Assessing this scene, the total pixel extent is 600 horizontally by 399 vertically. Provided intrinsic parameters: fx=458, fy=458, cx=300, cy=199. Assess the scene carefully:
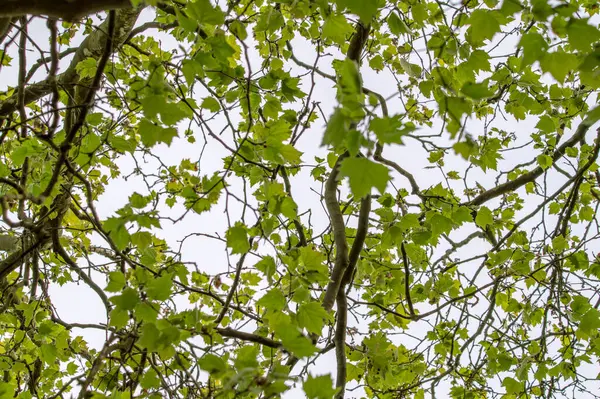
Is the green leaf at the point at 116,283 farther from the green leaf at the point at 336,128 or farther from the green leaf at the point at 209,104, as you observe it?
the green leaf at the point at 336,128

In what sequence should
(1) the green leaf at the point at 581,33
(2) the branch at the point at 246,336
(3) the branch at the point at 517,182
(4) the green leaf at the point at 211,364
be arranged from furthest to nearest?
(3) the branch at the point at 517,182 < (2) the branch at the point at 246,336 < (4) the green leaf at the point at 211,364 < (1) the green leaf at the point at 581,33

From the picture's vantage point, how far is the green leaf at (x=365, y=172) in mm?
974

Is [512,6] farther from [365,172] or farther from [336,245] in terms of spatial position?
[336,245]

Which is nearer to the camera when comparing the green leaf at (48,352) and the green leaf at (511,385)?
the green leaf at (48,352)

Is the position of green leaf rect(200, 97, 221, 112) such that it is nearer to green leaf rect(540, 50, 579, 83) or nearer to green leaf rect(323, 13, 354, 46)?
green leaf rect(323, 13, 354, 46)

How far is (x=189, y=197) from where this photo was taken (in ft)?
6.44

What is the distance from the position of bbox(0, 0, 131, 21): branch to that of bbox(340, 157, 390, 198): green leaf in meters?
1.03

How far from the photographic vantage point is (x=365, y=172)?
98cm

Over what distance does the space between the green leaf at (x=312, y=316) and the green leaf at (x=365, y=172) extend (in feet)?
2.59

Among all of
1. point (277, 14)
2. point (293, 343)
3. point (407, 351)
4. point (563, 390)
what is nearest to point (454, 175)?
point (407, 351)

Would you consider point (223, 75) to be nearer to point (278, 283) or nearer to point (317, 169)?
point (278, 283)

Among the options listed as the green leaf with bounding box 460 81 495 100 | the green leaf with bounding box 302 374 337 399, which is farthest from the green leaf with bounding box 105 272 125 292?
the green leaf with bounding box 460 81 495 100

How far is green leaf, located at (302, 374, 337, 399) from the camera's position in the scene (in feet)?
4.02

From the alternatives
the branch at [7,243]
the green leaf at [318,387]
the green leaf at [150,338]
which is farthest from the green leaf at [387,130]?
the branch at [7,243]
